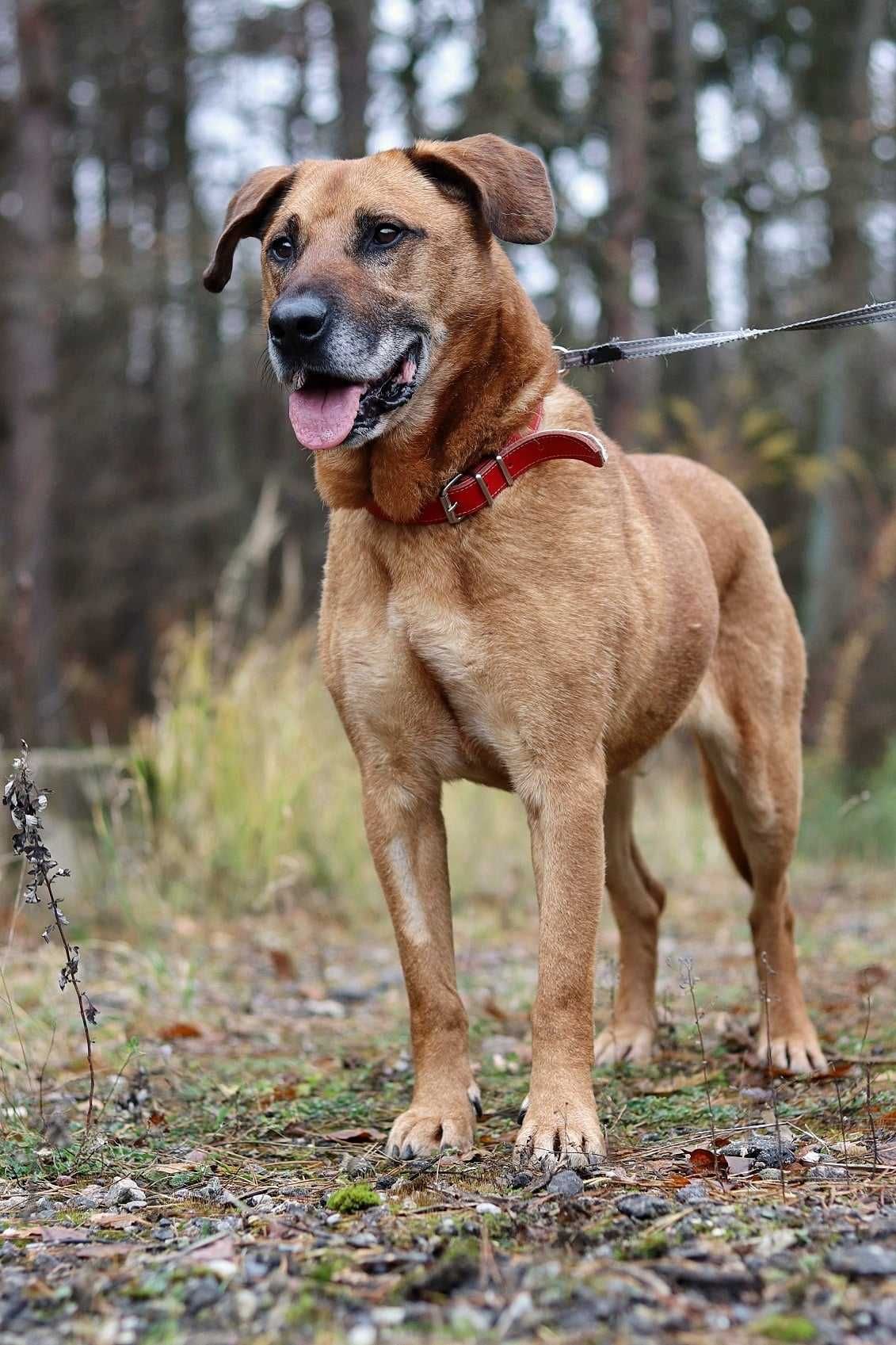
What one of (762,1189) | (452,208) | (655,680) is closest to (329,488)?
(452,208)

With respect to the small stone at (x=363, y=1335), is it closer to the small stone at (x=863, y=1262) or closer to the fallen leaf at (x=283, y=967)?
the small stone at (x=863, y=1262)

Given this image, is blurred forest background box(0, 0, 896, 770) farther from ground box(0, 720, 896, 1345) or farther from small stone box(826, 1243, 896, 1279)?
small stone box(826, 1243, 896, 1279)

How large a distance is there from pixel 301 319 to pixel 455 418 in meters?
0.46

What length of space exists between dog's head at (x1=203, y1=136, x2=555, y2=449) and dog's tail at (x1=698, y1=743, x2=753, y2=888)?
5.87ft

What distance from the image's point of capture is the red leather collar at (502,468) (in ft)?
11.2

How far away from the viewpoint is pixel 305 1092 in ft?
13.0

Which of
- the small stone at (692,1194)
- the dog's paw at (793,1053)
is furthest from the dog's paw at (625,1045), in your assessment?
the small stone at (692,1194)

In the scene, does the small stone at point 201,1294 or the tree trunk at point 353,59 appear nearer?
the small stone at point 201,1294

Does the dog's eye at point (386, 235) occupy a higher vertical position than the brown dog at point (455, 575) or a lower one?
higher

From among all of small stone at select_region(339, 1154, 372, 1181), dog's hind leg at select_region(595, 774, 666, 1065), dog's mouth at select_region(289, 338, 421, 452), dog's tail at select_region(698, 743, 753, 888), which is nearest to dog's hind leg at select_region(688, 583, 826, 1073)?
dog's tail at select_region(698, 743, 753, 888)

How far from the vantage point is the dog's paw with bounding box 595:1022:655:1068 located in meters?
4.39

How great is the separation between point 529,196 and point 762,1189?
242 cm

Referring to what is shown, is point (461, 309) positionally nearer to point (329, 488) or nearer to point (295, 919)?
point (329, 488)

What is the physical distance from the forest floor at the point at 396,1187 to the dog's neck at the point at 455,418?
5.14ft
